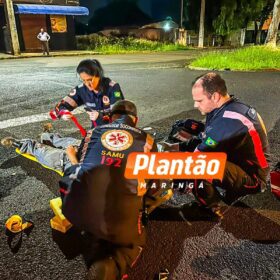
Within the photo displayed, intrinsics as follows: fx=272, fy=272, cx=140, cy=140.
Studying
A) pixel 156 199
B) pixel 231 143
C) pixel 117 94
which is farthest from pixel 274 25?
pixel 156 199

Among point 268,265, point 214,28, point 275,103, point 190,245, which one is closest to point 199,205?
point 190,245

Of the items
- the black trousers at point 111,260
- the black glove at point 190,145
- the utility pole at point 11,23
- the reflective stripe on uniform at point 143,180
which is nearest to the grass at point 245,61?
the black glove at point 190,145

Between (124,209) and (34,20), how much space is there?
25828 mm

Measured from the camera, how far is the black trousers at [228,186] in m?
2.25

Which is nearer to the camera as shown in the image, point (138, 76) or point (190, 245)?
point (190, 245)

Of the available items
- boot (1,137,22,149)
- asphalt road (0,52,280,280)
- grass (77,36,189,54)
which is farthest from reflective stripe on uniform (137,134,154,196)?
grass (77,36,189,54)

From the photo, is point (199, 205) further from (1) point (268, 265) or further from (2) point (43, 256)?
(2) point (43, 256)

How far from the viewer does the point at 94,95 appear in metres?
3.88

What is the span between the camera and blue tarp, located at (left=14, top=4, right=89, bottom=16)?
70.2ft

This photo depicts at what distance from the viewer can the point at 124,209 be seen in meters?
1.76

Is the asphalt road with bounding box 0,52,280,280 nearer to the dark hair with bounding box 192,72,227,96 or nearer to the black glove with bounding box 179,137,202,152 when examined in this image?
the black glove with bounding box 179,137,202,152

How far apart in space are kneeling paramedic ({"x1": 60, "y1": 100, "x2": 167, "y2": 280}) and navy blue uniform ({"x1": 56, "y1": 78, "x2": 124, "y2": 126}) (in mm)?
2012

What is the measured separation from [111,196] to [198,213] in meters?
1.20

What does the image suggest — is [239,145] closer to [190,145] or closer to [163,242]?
[190,145]
